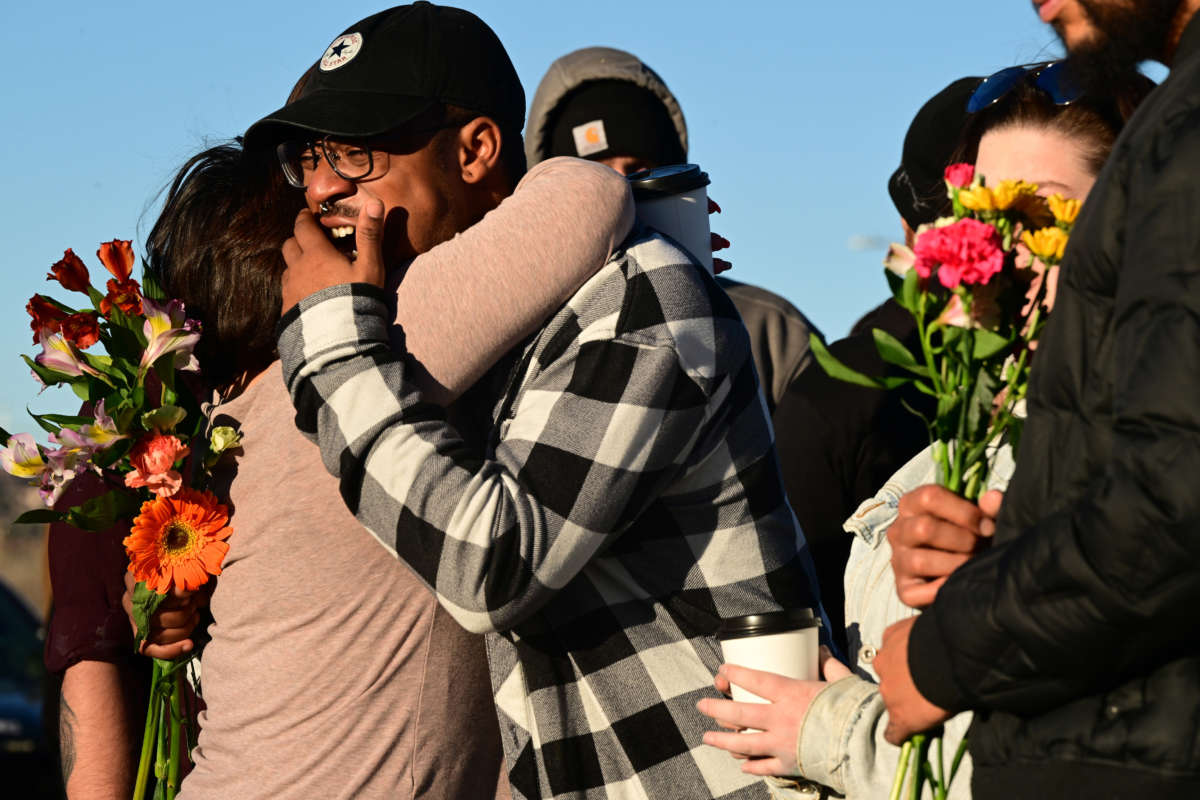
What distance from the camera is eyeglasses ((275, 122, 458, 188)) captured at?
271 cm

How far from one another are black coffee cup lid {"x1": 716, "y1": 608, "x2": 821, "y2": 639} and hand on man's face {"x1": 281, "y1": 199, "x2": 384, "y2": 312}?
2.62ft

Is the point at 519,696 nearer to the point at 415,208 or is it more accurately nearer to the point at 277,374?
the point at 277,374

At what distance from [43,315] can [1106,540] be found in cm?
207

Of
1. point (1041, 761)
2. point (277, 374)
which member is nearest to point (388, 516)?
point (277, 374)

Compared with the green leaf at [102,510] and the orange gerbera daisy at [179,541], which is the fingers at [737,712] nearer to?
the orange gerbera daisy at [179,541]

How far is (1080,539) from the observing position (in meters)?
1.51

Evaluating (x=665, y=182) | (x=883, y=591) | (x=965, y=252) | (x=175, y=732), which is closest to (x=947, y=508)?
(x=965, y=252)

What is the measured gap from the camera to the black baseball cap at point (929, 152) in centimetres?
349

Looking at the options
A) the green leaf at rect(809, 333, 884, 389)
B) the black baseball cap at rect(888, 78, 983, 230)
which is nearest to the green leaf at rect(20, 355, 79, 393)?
the green leaf at rect(809, 333, 884, 389)

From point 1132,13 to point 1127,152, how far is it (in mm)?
286

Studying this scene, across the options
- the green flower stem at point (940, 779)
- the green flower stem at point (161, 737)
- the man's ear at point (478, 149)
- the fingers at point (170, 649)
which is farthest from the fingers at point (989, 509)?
the green flower stem at point (161, 737)

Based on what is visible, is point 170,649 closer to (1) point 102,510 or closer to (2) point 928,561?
(1) point 102,510

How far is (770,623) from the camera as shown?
2127 mm

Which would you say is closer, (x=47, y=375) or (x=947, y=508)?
(x=947, y=508)
